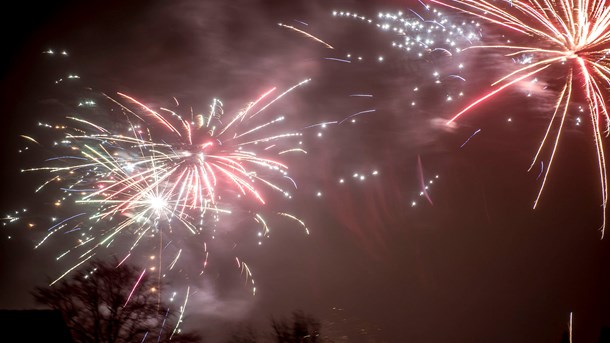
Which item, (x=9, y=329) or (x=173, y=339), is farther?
(x=173, y=339)

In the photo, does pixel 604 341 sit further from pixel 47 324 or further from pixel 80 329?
pixel 80 329

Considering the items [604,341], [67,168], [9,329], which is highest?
[67,168]

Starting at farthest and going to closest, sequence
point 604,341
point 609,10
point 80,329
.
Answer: point 80,329
point 604,341
point 609,10

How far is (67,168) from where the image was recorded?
13.7m

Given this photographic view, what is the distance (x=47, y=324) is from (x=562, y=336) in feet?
41.9

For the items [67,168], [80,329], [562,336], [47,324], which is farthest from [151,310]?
[562,336]

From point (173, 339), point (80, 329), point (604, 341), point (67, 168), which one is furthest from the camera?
point (173, 339)

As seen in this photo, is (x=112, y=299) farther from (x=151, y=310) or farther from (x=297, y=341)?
(x=297, y=341)

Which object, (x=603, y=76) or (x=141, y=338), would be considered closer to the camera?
(x=603, y=76)

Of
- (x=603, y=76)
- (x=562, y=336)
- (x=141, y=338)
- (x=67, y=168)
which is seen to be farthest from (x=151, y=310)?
(x=603, y=76)

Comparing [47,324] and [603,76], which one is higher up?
[603,76]

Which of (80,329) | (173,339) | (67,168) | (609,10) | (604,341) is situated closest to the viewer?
(609,10)

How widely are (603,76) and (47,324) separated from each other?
13.7 m

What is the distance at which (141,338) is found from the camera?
53.1 feet
